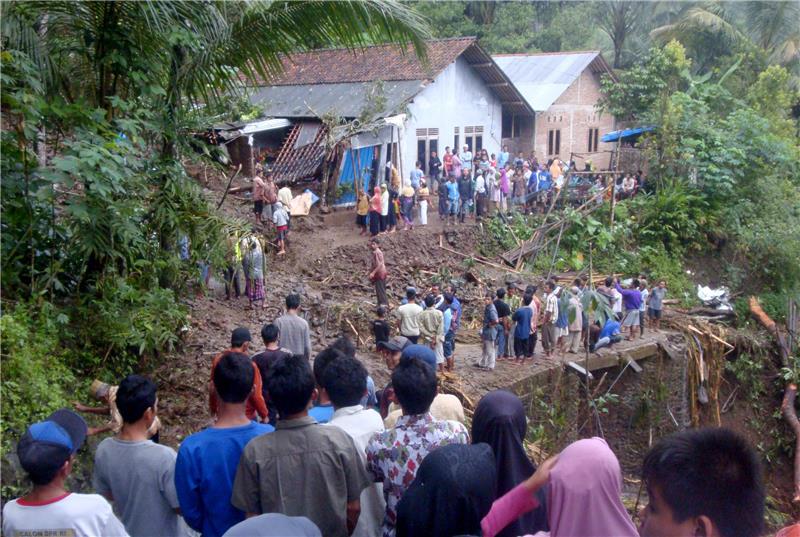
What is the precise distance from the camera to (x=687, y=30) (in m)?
27.5

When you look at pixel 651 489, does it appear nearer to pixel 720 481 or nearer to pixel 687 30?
pixel 720 481

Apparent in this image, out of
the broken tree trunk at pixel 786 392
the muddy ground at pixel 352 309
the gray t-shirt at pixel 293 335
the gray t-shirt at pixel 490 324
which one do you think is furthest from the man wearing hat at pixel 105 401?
the broken tree trunk at pixel 786 392

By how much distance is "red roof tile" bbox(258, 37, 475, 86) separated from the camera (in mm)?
21156

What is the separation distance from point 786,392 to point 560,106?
1379cm

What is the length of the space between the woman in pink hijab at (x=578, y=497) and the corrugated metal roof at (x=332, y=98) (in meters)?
17.1

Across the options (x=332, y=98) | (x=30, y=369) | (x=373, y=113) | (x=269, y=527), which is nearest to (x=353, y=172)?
(x=373, y=113)

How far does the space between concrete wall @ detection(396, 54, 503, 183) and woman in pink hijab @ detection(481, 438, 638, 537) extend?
18414mm

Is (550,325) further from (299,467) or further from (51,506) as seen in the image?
(51,506)

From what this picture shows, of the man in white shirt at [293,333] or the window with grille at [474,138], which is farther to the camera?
the window with grille at [474,138]

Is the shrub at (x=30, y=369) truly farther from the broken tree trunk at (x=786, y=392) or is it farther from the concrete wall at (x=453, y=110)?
the concrete wall at (x=453, y=110)

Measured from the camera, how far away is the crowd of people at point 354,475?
2.38 m

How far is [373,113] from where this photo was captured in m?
19.1

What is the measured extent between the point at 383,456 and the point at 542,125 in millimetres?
24199

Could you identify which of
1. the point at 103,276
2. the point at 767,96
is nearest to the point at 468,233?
the point at 767,96
